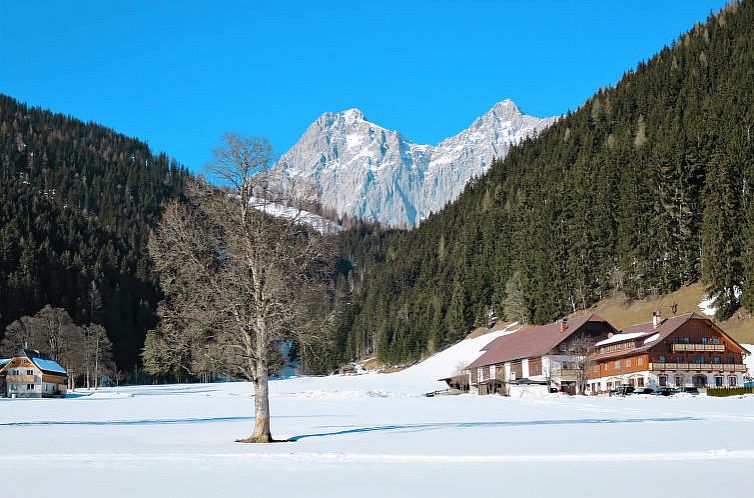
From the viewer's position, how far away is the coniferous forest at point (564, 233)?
9600 centimetres

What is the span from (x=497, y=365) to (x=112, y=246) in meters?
126

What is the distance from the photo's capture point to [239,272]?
89.7 ft

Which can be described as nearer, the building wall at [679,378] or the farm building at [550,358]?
the building wall at [679,378]

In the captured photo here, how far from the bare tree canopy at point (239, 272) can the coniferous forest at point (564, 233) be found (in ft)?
218

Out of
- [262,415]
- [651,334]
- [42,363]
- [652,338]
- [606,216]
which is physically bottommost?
[262,415]

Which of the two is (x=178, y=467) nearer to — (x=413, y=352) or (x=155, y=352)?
(x=155, y=352)

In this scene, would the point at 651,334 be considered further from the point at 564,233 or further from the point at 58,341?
the point at 58,341

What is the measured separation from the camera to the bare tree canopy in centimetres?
2584

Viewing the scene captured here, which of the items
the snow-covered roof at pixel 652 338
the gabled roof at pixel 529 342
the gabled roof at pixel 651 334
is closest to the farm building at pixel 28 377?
the gabled roof at pixel 529 342

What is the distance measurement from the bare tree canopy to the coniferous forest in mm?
66512

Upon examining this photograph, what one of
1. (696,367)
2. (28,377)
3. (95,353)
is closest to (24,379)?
(28,377)

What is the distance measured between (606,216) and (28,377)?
275 feet

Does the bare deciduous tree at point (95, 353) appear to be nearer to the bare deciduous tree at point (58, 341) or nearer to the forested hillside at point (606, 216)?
the bare deciduous tree at point (58, 341)

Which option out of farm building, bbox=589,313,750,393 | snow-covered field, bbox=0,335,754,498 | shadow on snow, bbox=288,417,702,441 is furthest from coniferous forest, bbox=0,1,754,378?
snow-covered field, bbox=0,335,754,498
